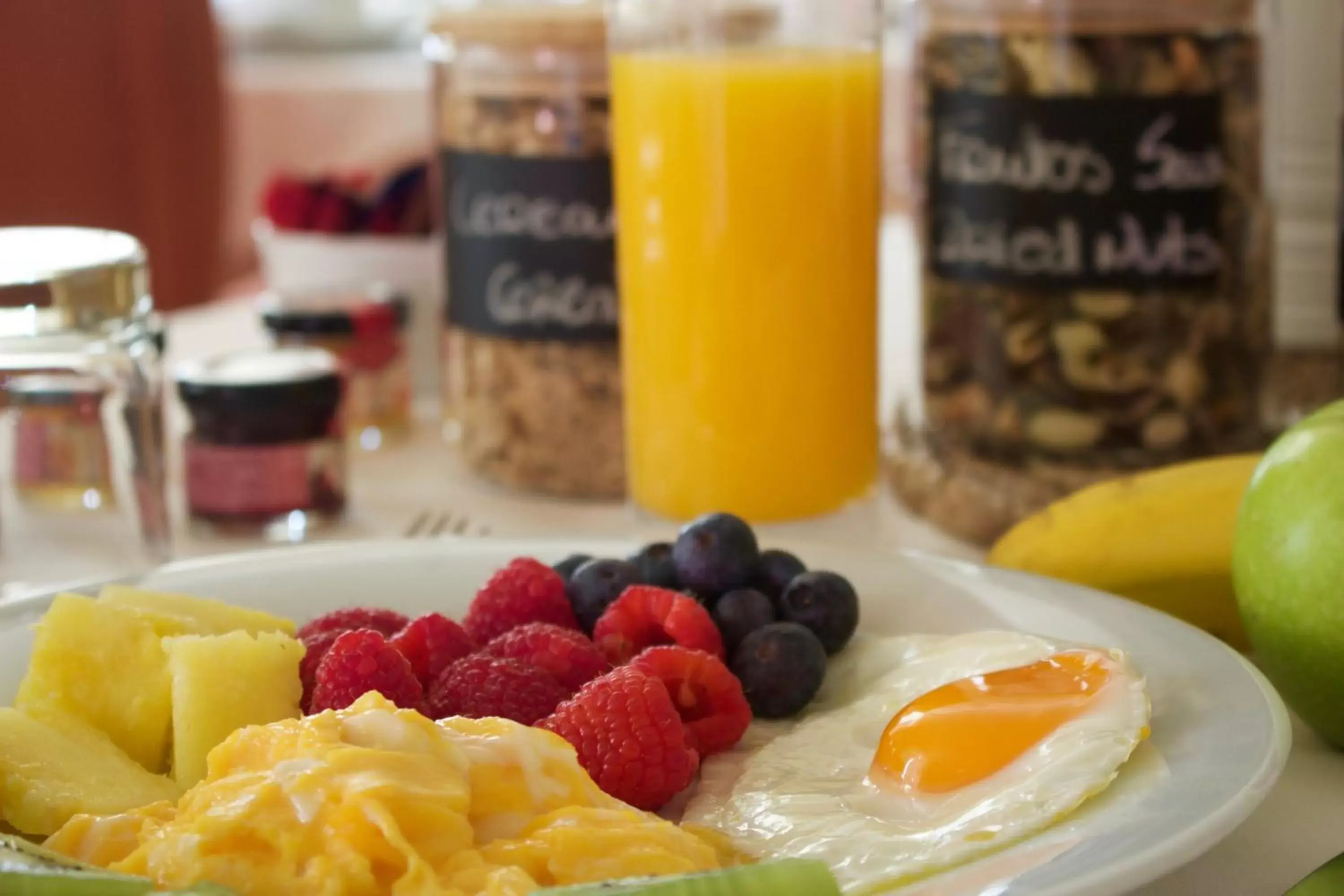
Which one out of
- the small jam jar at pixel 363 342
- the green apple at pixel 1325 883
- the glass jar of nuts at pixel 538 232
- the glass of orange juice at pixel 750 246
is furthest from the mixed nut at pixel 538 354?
the green apple at pixel 1325 883

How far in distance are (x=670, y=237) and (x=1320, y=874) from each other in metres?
0.64

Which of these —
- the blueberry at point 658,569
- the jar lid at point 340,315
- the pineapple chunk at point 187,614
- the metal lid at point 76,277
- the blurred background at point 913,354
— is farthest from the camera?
the jar lid at point 340,315

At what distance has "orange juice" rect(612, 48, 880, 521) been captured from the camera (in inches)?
41.7

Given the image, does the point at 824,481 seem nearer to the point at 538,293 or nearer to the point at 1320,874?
the point at 538,293

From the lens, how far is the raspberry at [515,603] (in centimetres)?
84

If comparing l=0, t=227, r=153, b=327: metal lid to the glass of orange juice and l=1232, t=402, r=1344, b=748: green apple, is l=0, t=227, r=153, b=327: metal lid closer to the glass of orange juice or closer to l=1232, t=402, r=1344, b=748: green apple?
the glass of orange juice

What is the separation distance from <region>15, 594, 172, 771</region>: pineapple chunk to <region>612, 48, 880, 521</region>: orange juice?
0.47m

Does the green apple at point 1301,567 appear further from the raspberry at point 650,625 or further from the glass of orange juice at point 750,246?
the glass of orange juice at point 750,246

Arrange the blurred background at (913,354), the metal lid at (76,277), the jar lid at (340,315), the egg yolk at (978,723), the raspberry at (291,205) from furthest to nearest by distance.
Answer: the raspberry at (291,205), the jar lid at (340,315), the blurred background at (913,354), the metal lid at (76,277), the egg yolk at (978,723)

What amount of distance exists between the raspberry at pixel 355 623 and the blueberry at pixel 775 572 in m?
0.19

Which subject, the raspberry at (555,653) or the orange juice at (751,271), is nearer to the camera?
the raspberry at (555,653)

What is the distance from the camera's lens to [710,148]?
107cm

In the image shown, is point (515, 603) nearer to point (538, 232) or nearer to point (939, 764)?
point (939, 764)

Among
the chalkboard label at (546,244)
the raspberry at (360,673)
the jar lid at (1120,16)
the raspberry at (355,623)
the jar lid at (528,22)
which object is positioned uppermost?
the jar lid at (528,22)
